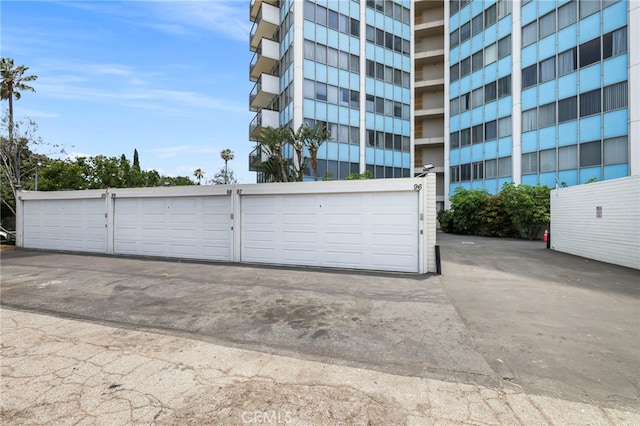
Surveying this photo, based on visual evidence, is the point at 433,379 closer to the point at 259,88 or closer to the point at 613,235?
the point at 613,235

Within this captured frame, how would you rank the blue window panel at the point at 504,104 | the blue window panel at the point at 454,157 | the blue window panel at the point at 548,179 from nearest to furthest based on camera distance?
1. the blue window panel at the point at 548,179
2. the blue window panel at the point at 504,104
3. the blue window panel at the point at 454,157

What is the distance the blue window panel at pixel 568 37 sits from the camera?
19234mm

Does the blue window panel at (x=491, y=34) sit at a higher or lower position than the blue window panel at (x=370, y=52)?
higher

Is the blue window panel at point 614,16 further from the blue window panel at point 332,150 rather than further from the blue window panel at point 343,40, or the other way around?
the blue window panel at point 332,150

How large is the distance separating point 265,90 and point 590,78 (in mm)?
22173

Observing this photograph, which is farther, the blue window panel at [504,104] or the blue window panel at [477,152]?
the blue window panel at [477,152]

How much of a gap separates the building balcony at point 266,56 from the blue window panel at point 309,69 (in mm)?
3645

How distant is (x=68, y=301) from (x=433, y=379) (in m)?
6.93

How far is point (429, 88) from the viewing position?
3055cm

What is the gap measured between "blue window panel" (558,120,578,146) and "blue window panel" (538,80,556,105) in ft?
7.12

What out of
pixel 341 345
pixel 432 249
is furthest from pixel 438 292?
pixel 341 345

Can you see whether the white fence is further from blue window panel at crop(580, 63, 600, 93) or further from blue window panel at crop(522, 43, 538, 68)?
blue window panel at crop(522, 43, 538, 68)

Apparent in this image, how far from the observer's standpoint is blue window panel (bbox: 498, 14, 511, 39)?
75.4 feet

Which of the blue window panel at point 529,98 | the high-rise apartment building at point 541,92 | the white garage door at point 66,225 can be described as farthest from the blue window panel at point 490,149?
the white garage door at point 66,225
